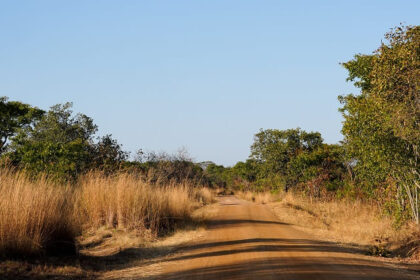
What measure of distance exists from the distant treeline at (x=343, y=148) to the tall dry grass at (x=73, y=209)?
1887 millimetres

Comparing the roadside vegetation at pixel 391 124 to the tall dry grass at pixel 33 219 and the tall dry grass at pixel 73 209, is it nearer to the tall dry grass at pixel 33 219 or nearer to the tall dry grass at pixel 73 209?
the tall dry grass at pixel 73 209

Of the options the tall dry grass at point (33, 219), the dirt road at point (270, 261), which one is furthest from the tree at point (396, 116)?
the tall dry grass at point (33, 219)

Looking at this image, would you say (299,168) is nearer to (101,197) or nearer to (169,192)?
(169,192)

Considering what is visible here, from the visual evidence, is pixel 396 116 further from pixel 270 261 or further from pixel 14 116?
pixel 14 116

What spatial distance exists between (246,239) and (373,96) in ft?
19.0

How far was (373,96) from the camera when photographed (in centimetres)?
1400

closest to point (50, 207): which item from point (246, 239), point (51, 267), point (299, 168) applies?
point (51, 267)

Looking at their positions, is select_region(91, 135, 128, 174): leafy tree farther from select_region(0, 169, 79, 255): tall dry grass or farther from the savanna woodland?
select_region(0, 169, 79, 255): tall dry grass

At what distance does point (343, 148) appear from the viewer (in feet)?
64.3

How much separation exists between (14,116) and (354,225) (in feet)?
108

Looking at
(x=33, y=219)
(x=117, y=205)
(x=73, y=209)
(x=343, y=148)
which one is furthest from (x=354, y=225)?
(x=33, y=219)

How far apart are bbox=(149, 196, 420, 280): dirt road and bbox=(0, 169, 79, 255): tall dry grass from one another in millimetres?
2598

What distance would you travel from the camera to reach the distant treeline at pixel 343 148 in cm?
1327

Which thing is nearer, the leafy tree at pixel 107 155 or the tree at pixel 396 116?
the tree at pixel 396 116
